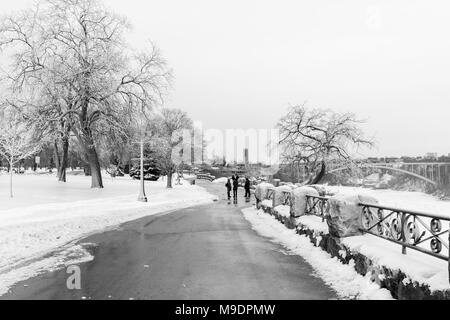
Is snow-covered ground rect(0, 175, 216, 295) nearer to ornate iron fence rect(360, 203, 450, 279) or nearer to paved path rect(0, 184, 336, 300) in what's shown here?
paved path rect(0, 184, 336, 300)

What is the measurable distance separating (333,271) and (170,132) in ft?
187

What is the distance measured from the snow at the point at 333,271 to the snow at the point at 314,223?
1.28ft

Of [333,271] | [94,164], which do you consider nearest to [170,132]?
[94,164]

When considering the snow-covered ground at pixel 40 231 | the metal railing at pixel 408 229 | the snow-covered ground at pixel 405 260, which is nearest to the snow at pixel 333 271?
the snow-covered ground at pixel 405 260

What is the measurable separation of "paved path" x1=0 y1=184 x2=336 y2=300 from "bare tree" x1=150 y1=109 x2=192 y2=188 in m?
42.9

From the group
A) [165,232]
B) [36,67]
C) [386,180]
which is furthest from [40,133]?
[386,180]

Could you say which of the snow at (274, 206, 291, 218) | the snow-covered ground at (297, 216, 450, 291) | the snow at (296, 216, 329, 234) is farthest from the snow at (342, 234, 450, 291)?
the snow at (274, 206, 291, 218)

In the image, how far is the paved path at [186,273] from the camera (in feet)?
19.6

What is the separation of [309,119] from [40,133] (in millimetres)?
23138

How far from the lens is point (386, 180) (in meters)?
56.5

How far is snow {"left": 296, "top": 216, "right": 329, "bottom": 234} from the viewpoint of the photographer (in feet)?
30.9

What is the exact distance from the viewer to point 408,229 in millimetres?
6336

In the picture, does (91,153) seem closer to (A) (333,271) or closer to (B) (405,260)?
(A) (333,271)
